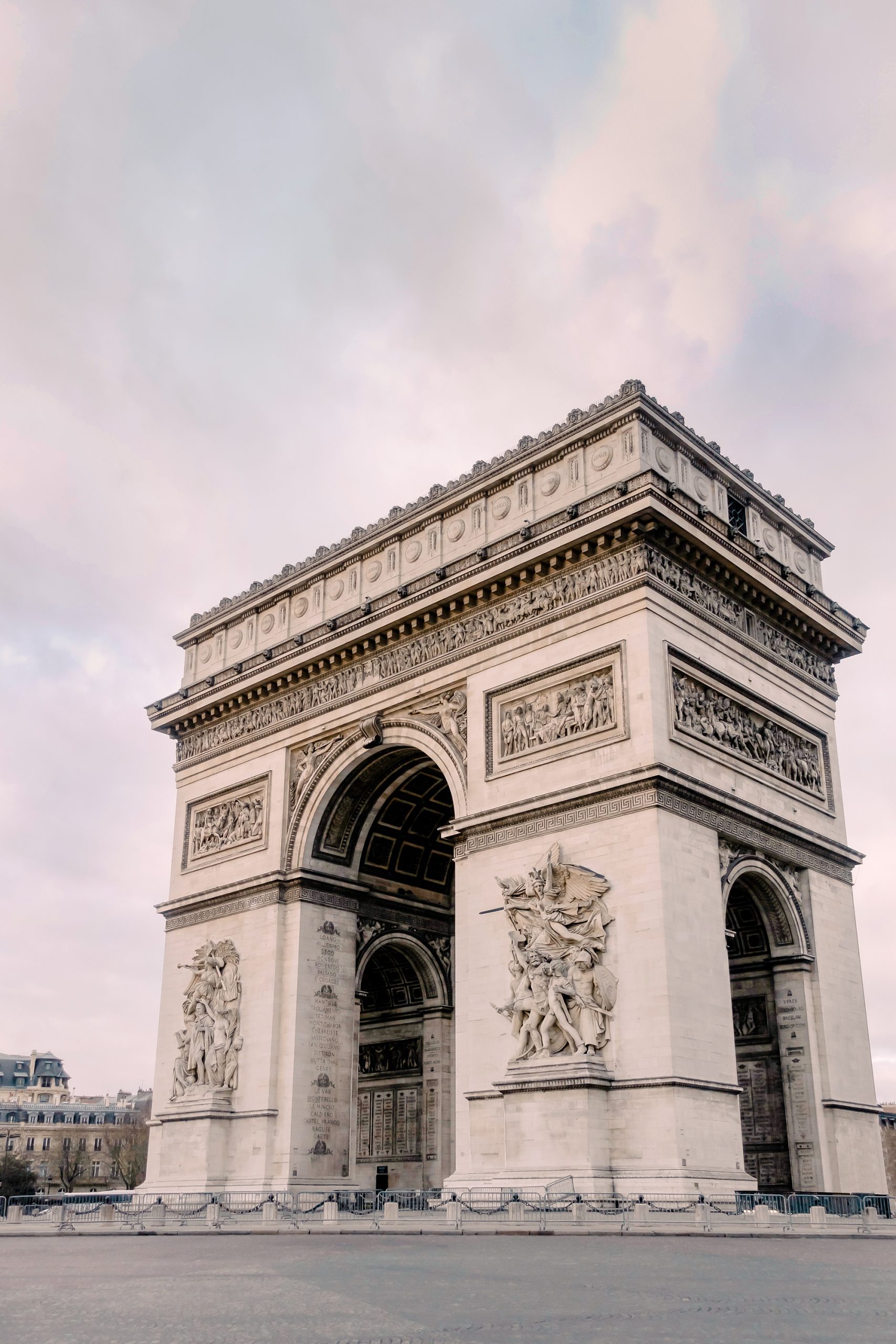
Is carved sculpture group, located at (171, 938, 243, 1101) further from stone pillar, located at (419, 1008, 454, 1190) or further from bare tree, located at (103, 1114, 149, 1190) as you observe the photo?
bare tree, located at (103, 1114, 149, 1190)

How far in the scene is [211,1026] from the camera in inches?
1105

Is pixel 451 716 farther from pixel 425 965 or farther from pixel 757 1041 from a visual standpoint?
pixel 757 1041

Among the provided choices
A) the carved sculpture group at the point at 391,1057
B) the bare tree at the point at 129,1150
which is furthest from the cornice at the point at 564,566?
the bare tree at the point at 129,1150

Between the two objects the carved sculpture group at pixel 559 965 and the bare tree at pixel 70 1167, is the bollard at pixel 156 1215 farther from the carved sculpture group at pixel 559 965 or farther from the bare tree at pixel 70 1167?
the bare tree at pixel 70 1167

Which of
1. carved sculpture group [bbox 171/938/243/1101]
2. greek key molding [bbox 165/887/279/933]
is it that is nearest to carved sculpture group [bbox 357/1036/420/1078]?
carved sculpture group [bbox 171/938/243/1101]

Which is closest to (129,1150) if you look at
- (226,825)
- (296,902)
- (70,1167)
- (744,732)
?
(70,1167)

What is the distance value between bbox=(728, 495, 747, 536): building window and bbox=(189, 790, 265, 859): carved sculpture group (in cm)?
1274

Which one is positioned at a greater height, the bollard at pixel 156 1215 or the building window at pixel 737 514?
Answer: the building window at pixel 737 514

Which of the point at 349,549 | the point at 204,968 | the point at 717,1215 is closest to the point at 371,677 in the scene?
the point at 349,549

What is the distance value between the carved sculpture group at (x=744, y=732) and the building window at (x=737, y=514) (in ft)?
14.5

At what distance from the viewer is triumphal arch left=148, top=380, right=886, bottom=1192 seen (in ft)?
69.1

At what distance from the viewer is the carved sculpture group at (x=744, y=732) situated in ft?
75.0

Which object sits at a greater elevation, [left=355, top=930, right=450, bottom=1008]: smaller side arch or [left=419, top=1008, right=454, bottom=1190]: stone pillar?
[left=355, top=930, right=450, bottom=1008]: smaller side arch

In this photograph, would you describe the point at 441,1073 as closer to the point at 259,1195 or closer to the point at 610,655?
the point at 259,1195
